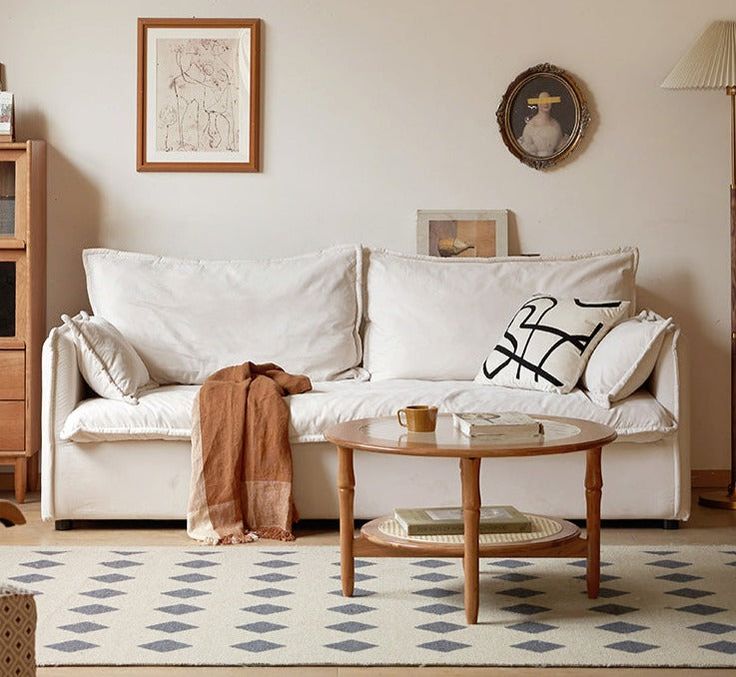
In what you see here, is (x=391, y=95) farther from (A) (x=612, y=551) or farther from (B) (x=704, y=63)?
(A) (x=612, y=551)

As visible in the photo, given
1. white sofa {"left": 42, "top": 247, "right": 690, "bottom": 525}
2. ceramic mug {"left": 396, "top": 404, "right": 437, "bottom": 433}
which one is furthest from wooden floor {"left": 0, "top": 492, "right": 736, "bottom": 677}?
ceramic mug {"left": 396, "top": 404, "right": 437, "bottom": 433}

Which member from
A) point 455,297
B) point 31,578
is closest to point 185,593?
point 31,578

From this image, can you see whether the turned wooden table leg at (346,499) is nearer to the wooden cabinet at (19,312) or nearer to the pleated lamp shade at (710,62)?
the wooden cabinet at (19,312)

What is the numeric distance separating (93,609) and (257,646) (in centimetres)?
54

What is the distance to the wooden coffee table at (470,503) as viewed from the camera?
2.87m

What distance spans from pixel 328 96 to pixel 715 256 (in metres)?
1.72

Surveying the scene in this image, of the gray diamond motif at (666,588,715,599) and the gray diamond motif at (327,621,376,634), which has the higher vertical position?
the gray diamond motif at (666,588,715,599)

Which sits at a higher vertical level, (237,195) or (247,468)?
(237,195)

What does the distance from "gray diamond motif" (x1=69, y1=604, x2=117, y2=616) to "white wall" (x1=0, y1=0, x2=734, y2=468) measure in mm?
2109

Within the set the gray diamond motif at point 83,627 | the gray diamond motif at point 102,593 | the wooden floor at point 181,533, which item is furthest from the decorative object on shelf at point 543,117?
the gray diamond motif at point 83,627

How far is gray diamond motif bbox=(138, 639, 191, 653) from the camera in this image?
2732 millimetres

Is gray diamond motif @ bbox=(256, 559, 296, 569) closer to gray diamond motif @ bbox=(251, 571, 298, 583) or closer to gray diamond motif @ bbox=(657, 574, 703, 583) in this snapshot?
gray diamond motif @ bbox=(251, 571, 298, 583)

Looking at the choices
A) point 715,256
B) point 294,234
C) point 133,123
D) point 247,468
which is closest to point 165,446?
point 247,468

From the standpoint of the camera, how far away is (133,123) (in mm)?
4984
